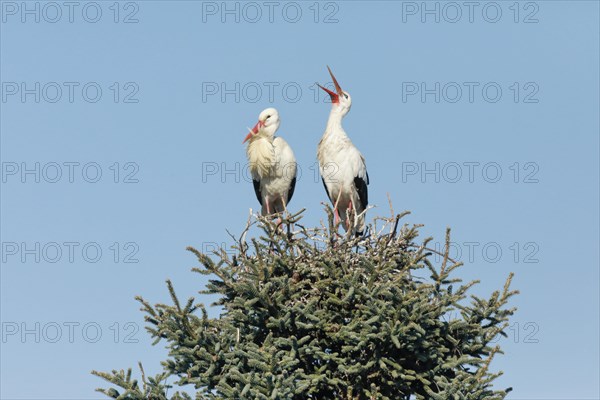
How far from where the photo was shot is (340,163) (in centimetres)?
1295

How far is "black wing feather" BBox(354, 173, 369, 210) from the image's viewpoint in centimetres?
1316

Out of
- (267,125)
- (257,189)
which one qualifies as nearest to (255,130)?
(267,125)

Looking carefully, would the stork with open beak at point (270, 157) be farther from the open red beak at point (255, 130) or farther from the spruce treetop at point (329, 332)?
the spruce treetop at point (329, 332)

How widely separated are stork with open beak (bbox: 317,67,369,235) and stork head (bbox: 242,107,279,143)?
0.65 metres

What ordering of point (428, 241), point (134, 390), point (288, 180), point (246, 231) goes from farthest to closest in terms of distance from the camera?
point (288, 180), point (246, 231), point (428, 241), point (134, 390)

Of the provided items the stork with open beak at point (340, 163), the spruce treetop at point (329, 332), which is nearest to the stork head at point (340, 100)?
the stork with open beak at point (340, 163)

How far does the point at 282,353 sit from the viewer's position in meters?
8.84

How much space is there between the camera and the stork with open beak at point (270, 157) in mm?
13023

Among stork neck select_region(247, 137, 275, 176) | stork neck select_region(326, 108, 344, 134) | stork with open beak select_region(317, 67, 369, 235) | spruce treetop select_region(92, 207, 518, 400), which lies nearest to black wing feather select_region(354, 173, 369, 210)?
stork with open beak select_region(317, 67, 369, 235)

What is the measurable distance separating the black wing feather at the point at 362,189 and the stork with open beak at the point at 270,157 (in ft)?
2.71

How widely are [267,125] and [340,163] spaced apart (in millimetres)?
1069

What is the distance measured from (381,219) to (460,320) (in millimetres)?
1462

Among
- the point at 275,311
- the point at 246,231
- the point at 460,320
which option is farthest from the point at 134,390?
the point at 460,320

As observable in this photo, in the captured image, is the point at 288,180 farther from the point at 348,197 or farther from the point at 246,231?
the point at 246,231
